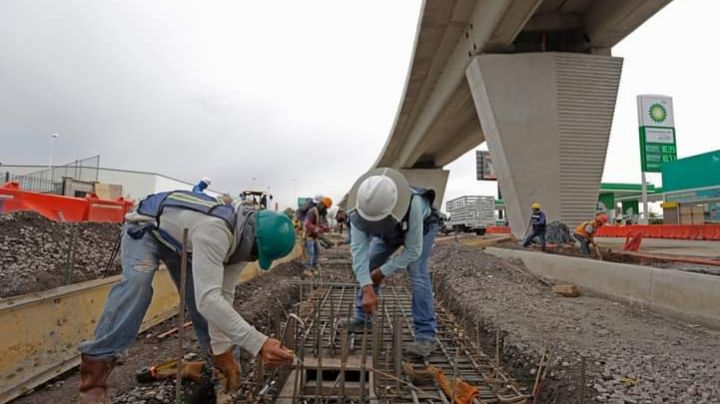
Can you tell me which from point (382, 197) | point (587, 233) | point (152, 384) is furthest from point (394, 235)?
point (587, 233)

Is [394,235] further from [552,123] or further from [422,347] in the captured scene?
[552,123]

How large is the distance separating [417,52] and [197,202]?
1272 centimetres

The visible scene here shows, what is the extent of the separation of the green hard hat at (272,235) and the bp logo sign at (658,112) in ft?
74.0

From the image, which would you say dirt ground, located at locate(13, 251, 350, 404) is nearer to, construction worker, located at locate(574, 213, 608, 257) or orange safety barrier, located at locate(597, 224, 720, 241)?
construction worker, located at locate(574, 213, 608, 257)

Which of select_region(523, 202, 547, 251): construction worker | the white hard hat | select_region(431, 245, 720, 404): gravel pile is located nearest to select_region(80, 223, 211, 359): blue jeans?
the white hard hat

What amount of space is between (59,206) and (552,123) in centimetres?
1132

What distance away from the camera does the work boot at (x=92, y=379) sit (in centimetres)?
219

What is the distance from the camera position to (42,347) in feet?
9.60

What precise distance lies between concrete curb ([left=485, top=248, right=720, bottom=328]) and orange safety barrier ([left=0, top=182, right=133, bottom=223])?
8408 mm

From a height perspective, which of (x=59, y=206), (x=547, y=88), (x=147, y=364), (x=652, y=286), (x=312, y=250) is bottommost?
(x=147, y=364)

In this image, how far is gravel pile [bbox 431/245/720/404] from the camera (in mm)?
2516

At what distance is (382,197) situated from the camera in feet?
9.84

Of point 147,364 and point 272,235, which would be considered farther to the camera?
point 147,364

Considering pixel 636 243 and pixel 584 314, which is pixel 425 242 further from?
pixel 636 243
